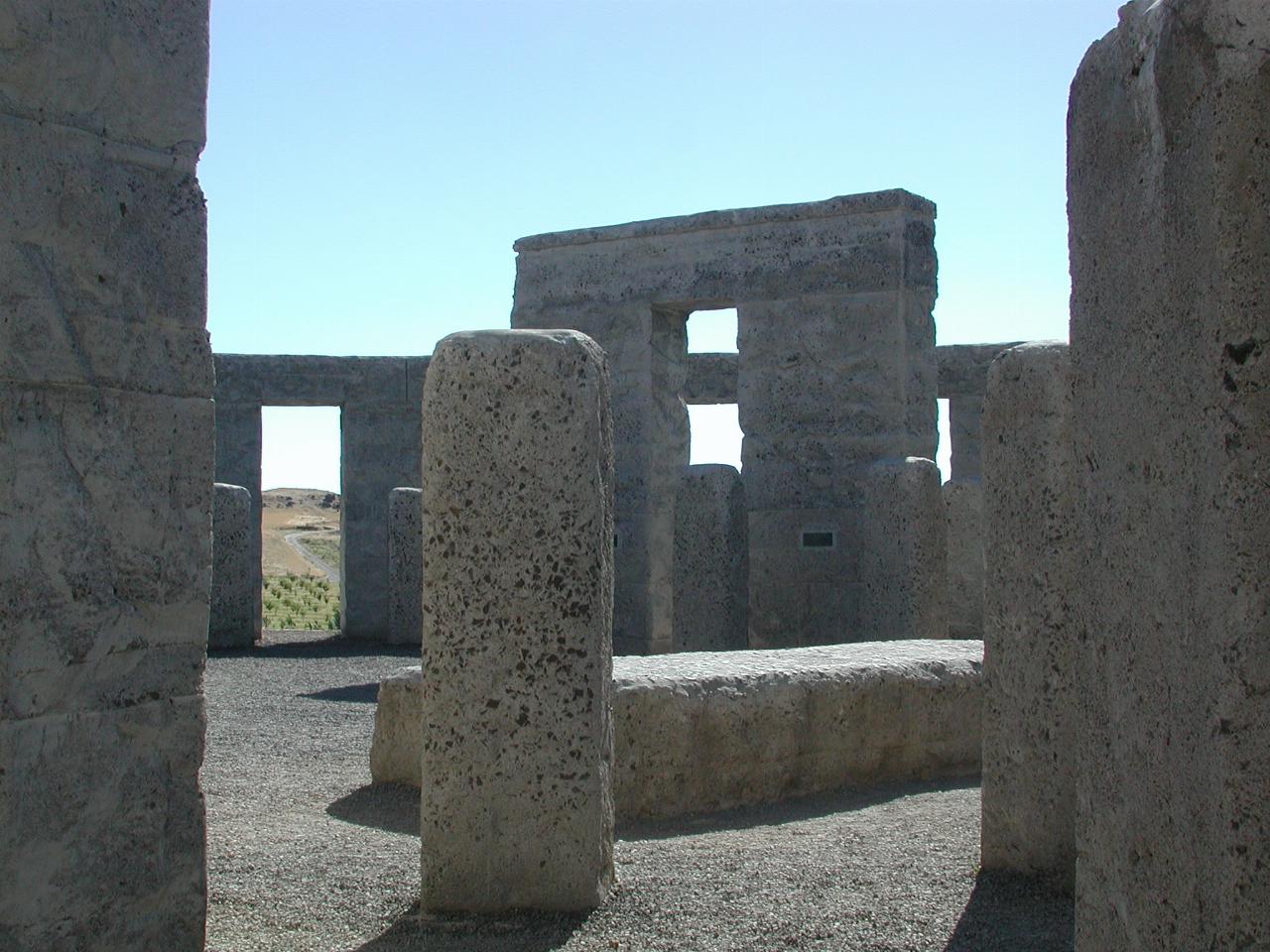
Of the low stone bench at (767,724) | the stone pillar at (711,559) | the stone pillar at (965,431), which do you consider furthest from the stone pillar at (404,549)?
the low stone bench at (767,724)

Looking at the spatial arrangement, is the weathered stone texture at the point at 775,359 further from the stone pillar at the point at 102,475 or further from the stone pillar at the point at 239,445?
the stone pillar at the point at 102,475

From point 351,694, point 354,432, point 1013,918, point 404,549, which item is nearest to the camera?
point 1013,918

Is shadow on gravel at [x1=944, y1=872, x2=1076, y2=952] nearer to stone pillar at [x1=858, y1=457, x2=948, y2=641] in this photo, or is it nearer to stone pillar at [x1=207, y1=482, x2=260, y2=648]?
stone pillar at [x1=858, y1=457, x2=948, y2=641]

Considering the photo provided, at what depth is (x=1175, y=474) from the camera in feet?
6.51

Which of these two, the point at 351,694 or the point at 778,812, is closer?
the point at 778,812

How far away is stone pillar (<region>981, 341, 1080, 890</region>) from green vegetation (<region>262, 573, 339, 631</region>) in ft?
43.9

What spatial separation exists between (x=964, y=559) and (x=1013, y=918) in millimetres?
8460

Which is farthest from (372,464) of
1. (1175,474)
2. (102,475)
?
(1175,474)

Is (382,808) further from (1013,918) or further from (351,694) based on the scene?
(351,694)

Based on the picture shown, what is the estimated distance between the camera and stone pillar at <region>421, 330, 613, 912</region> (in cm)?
416

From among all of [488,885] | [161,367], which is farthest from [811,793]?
[161,367]

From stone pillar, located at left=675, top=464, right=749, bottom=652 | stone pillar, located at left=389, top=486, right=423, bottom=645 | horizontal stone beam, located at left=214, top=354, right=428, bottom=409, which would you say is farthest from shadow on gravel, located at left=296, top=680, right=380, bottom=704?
horizontal stone beam, located at left=214, top=354, right=428, bottom=409

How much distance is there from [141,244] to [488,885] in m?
2.05

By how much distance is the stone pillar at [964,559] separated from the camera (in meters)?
12.4
